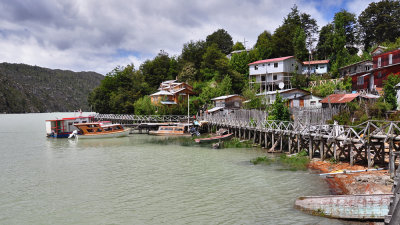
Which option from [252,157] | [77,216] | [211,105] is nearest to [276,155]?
[252,157]

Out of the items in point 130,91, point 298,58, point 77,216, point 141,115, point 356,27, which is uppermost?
point 356,27

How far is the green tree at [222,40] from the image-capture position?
96338 millimetres

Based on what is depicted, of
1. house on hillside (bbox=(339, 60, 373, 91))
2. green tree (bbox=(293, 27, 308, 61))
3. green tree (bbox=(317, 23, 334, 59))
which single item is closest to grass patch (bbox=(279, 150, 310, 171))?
house on hillside (bbox=(339, 60, 373, 91))

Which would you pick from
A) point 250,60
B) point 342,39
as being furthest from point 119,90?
point 342,39

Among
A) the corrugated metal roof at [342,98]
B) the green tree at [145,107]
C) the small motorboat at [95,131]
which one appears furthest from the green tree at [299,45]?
the small motorboat at [95,131]

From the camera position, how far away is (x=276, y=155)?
27578 mm

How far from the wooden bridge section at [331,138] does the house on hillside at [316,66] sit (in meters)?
32.6

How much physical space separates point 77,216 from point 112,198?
272 centimetres

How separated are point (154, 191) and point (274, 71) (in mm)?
50056

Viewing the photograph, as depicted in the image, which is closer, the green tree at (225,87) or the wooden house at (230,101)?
the wooden house at (230,101)

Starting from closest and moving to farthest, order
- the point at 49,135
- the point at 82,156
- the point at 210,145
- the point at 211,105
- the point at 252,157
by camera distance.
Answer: the point at 252,157 < the point at 82,156 < the point at 210,145 < the point at 49,135 < the point at 211,105

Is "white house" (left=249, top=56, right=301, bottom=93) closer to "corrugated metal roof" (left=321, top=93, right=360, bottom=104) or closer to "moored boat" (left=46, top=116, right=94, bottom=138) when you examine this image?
"corrugated metal roof" (left=321, top=93, right=360, bottom=104)

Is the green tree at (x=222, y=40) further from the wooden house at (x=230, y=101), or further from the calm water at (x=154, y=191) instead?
the calm water at (x=154, y=191)

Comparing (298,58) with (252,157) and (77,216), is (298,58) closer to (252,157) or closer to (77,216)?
(252,157)
